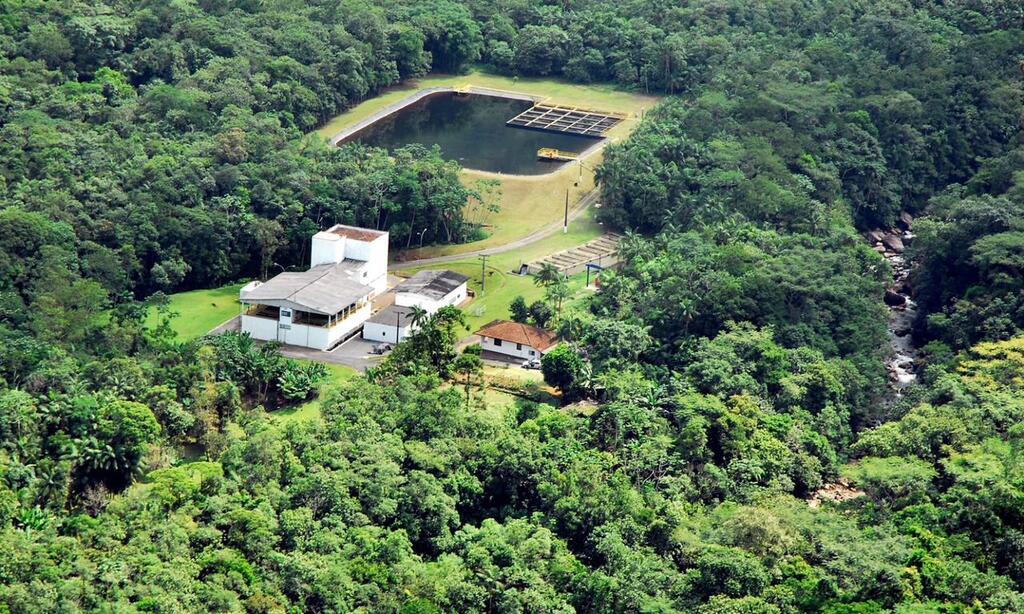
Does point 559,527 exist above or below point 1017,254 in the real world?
below

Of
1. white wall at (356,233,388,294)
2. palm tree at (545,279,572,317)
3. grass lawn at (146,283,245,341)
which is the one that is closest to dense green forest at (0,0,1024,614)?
palm tree at (545,279,572,317)

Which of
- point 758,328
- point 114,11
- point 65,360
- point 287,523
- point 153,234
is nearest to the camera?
point 287,523

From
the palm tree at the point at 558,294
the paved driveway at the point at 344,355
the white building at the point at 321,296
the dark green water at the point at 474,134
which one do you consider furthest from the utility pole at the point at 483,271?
the dark green water at the point at 474,134

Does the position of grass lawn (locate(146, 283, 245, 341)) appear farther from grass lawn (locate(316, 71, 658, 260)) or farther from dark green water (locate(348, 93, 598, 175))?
dark green water (locate(348, 93, 598, 175))

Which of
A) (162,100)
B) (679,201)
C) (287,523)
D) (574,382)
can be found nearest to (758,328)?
(574,382)

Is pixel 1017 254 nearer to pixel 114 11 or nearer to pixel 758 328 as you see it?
pixel 758 328

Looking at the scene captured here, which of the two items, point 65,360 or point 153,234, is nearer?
point 65,360

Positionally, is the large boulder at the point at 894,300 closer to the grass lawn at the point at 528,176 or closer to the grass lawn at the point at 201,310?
the grass lawn at the point at 528,176
